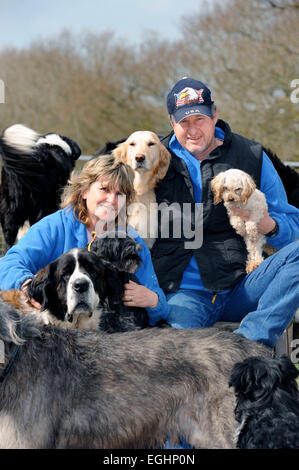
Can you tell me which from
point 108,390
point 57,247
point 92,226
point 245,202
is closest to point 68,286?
point 57,247

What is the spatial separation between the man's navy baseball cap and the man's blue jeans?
1.06 meters

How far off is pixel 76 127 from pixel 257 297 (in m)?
12.4

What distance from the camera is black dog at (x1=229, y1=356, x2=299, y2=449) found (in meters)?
2.30

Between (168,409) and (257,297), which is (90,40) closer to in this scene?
(257,297)

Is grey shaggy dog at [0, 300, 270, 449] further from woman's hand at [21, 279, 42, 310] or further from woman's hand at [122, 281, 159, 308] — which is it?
woman's hand at [122, 281, 159, 308]

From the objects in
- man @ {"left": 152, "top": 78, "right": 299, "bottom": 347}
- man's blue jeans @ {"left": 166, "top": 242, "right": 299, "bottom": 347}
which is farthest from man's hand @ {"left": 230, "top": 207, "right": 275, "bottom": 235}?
man's blue jeans @ {"left": 166, "top": 242, "right": 299, "bottom": 347}

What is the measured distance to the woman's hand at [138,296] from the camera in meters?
3.45

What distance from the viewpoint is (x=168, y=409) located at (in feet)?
7.96

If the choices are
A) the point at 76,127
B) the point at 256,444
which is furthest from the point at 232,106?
the point at 256,444

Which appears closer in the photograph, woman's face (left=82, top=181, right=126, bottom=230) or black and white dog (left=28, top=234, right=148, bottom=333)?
black and white dog (left=28, top=234, right=148, bottom=333)

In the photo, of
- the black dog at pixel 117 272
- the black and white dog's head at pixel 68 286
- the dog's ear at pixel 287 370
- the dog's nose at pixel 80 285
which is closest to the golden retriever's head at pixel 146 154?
the black dog at pixel 117 272

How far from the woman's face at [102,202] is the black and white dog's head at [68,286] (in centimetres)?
39

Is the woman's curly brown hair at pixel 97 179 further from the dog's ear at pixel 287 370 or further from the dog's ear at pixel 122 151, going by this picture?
the dog's ear at pixel 287 370

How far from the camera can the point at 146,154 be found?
436cm
